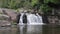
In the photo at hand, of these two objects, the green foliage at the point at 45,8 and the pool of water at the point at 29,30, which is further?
the green foliage at the point at 45,8

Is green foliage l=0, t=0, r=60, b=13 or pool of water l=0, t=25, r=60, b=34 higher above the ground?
green foliage l=0, t=0, r=60, b=13

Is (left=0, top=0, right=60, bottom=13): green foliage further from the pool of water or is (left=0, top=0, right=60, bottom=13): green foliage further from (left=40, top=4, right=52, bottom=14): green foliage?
the pool of water

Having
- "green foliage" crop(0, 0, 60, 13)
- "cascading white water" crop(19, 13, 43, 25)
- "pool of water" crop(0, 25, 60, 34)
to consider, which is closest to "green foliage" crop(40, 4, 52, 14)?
"green foliage" crop(0, 0, 60, 13)

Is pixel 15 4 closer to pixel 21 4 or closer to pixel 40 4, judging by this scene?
pixel 21 4

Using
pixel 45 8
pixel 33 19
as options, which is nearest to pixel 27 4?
pixel 45 8

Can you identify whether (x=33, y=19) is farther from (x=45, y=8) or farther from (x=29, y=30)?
(x=29, y=30)

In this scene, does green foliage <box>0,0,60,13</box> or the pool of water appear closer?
the pool of water

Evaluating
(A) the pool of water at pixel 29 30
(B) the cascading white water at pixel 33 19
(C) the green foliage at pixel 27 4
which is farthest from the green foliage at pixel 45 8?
(A) the pool of water at pixel 29 30

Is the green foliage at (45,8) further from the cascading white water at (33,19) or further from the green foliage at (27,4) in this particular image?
the cascading white water at (33,19)

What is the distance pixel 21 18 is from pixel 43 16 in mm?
4301

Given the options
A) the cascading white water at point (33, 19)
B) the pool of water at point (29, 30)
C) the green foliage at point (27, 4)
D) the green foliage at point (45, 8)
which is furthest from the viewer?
the green foliage at point (27, 4)

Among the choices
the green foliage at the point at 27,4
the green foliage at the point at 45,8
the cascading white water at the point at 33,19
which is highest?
the green foliage at the point at 27,4

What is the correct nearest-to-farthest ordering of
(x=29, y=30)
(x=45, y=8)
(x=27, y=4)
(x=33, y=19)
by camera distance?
(x=29, y=30) → (x=33, y=19) → (x=45, y=8) → (x=27, y=4)

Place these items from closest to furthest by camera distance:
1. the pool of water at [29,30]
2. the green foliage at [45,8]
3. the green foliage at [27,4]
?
the pool of water at [29,30]
the green foliage at [45,8]
the green foliage at [27,4]
